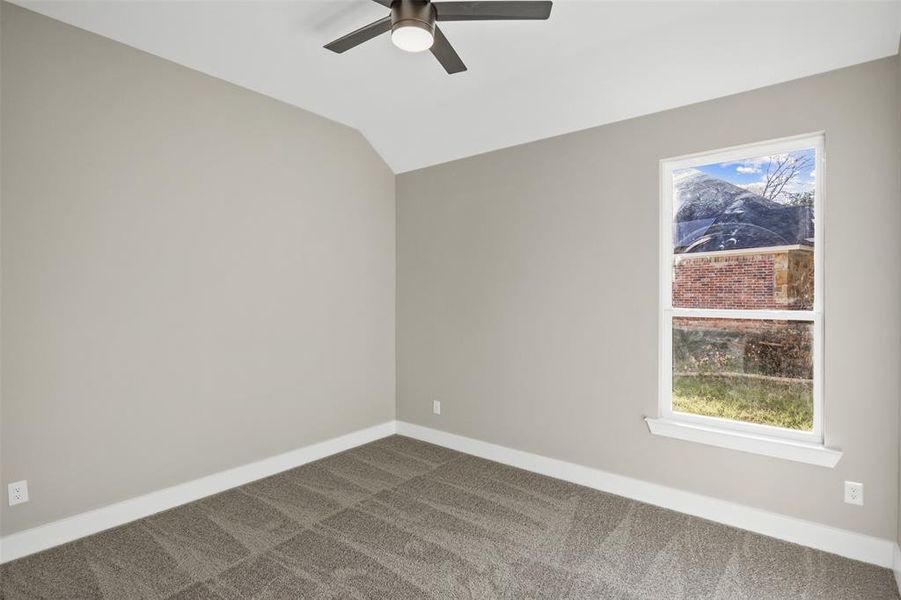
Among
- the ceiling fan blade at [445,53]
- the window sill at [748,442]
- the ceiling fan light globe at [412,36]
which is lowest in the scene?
the window sill at [748,442]

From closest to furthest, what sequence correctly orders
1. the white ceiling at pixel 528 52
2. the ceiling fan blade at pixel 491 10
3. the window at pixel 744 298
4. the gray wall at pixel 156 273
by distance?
the ceiling fan blade at pixel 491 10 < the white ceiling at pixel 528 52 < the gray wall at pixel 156 273 < the window at pixel 744 298

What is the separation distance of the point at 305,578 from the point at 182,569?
0.63m

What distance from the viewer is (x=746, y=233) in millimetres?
2809

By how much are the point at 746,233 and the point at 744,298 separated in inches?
15.4

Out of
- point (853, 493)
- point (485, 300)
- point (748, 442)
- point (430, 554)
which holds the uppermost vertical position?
point (485, 300)

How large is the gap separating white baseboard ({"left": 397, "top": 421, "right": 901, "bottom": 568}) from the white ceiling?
95.5 inches

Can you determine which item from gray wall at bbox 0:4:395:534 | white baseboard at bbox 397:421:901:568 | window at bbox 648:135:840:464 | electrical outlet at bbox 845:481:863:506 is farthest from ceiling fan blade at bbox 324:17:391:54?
electrical outlet at bbox 845:481:863:506

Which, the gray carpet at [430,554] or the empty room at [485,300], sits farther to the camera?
the empty room at [485,300]

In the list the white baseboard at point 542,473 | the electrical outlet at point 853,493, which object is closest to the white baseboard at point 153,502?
the white baseboard at point 542,473

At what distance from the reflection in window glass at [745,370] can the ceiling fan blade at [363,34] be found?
95.3 inches

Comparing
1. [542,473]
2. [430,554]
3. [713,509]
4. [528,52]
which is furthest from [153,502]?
[528,52]

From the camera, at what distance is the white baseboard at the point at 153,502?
7.91 feet

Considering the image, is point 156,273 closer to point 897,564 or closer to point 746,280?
point 746,280

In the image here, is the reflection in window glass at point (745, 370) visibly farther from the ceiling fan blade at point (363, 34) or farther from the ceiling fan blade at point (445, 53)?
the ceiling fan blade at point (363, 34)
